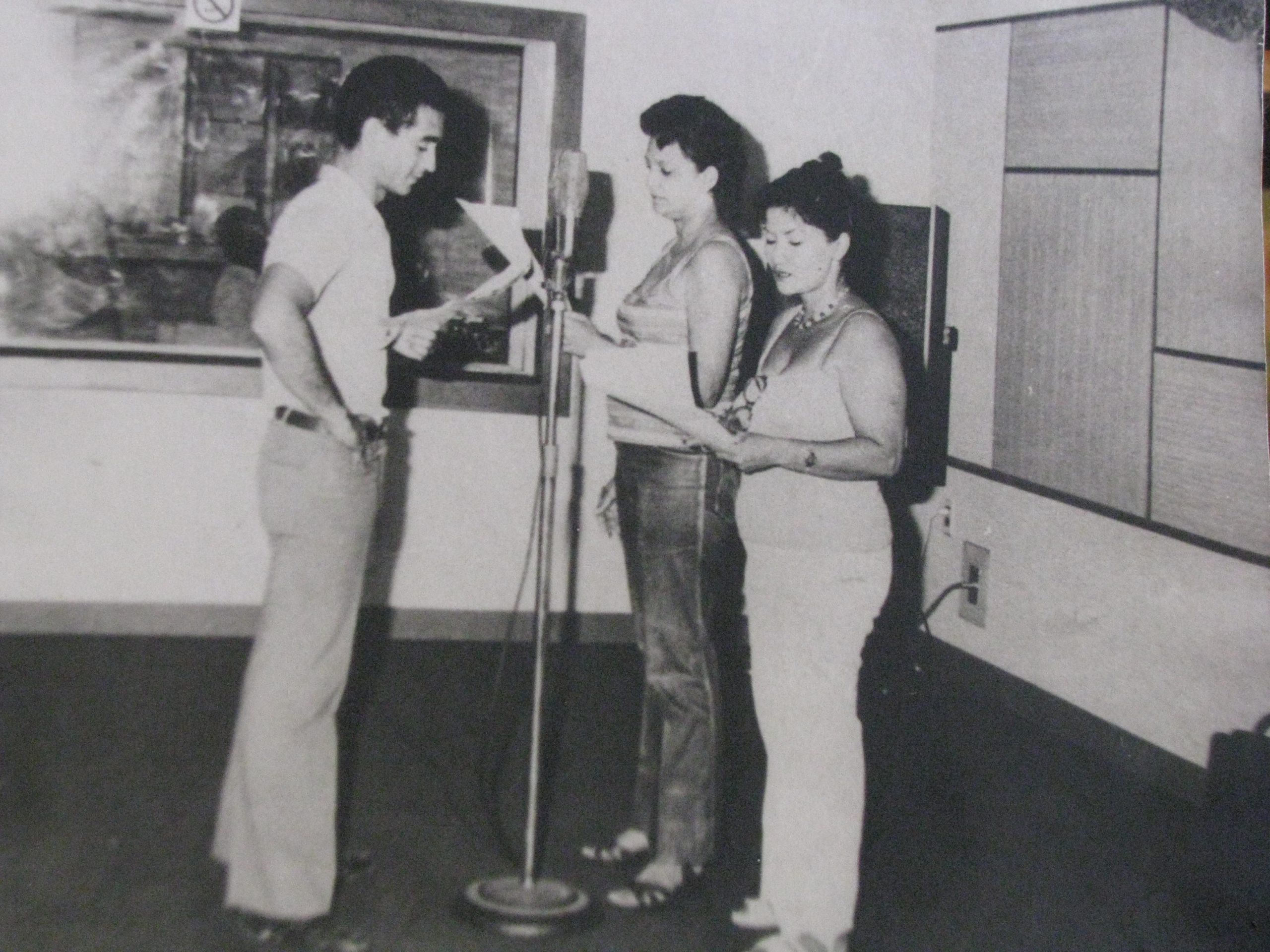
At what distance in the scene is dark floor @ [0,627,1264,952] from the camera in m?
1.90

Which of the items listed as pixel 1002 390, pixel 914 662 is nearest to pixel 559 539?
pixel 914 662

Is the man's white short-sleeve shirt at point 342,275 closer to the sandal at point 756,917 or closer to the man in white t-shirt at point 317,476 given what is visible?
the man in white t-shirt at point 317,476

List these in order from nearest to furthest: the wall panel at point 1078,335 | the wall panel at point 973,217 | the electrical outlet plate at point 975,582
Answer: the wall panel at point 1078,335 → the wall panel at point 973,217 → the electrical outlet plate at point 975,582

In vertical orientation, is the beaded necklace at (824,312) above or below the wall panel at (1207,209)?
below

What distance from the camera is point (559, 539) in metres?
3.23

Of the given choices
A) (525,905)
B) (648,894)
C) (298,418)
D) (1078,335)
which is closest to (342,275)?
(298,418)

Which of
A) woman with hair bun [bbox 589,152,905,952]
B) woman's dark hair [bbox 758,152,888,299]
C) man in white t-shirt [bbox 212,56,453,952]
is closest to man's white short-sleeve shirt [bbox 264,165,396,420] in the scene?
man in white t-shirt [bbox 212,56,453,952]

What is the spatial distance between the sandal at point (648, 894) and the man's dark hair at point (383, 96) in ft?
4.42

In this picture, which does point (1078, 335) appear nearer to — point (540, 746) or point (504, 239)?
point (504, 239)

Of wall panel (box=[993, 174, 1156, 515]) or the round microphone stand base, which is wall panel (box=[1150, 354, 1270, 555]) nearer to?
wall panel (box=[993, 174, 1156, 515])

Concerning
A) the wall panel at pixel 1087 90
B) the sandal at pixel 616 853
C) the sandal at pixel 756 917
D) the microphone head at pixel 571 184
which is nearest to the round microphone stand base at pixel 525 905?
the sandal at pixel 616 853

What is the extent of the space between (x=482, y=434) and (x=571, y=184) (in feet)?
3.69

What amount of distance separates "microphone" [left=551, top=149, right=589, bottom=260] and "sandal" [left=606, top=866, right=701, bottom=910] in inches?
43.3

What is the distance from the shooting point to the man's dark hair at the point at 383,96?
1.88 m
